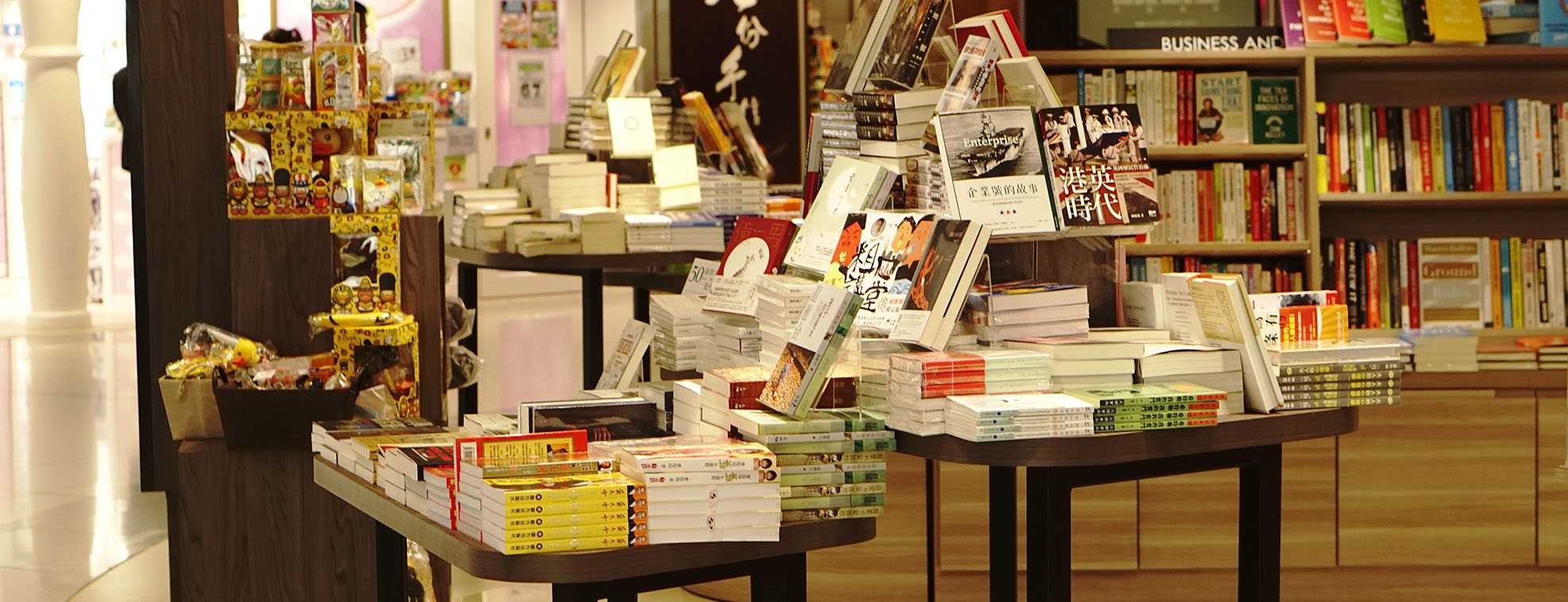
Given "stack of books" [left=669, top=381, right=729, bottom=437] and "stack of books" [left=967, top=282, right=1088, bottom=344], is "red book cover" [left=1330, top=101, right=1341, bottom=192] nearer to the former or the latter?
"stack of books" [left=967, top=282, right=1088, bottom=344]

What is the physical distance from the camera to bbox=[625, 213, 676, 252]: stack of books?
5578 millimetres

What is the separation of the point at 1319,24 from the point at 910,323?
2.57 m

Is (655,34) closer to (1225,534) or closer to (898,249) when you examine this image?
(1225,534)

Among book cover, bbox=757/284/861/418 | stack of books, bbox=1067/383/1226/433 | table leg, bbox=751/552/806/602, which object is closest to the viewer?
table leg, bbox=751/552/806/602

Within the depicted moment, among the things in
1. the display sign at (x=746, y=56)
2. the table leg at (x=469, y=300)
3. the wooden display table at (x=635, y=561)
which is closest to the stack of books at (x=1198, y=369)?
the wooden display table at (x=635, y=561)

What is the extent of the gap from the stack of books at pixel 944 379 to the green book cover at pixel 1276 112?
7.96 ft

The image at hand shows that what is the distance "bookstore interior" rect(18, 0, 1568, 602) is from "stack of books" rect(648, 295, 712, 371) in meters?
0.01

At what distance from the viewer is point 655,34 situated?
7828 millimetres

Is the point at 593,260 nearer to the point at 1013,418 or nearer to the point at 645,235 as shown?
the point at 645,235

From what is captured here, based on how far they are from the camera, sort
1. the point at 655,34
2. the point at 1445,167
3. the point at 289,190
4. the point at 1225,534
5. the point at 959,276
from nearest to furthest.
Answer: the point at 959,276 → the point at 289,190 → the point at 1225,534 → the point at 1445,167 → the point at 655,34

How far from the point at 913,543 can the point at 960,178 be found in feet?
5.15

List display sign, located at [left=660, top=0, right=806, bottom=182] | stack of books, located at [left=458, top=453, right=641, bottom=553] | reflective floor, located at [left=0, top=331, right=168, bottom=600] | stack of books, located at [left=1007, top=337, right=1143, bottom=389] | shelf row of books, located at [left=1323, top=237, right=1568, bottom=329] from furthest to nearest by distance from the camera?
display sign, located at [left=660, top=0, right=806, bottom=182], reflective floor, located at [left=0, top=331, right=168, bottom=600], shelf row of books, located at [left=1323, top=237, right=1568, bottom=329], stack of books, located at [left=1007, top=337, right=1143, bottom=389], stack of books, located at [left=458, top=453, right=641, bottom=553]

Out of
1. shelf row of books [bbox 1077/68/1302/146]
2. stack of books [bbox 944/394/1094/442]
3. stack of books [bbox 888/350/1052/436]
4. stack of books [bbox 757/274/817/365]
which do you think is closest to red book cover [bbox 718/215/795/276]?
stack of books [bbox 757/274/817/365]

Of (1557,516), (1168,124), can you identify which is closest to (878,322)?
(1168,124)
